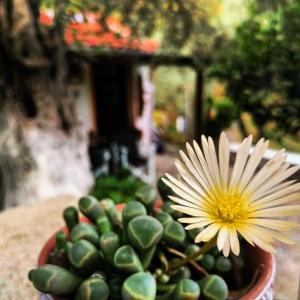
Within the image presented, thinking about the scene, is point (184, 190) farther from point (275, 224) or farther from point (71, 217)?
point (71, 217)

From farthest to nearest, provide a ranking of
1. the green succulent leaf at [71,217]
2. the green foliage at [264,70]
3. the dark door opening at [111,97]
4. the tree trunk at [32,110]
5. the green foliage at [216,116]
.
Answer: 1. the green foliage at [216,116]
2. the dark door opening at [111,97]
3. the green foliage at [264,70]
4. the tree trunk at [32,110]
5. the green succulent leaf at [71,217]

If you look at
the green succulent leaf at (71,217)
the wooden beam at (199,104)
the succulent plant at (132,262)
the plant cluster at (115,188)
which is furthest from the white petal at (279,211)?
the wooden beam at (199,104)

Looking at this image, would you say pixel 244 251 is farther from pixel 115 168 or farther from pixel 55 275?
pixel 115 168

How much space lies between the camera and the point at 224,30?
132 inches

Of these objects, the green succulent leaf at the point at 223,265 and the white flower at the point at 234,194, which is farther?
the green succulent leaf at the point at 223,265

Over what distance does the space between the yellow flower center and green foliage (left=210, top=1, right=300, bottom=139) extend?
7.81ft

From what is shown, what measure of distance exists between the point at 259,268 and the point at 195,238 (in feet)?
0.53

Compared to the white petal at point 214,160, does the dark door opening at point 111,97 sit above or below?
below

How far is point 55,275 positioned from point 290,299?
0.52 meters

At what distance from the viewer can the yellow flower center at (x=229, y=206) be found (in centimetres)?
41

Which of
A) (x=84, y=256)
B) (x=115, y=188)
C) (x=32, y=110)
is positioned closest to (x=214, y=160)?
(x=84, y=256)

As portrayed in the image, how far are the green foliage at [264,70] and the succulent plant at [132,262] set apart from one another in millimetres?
2381

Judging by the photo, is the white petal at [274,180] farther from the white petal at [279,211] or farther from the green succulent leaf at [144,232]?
the green succulent leaf at [144,232]

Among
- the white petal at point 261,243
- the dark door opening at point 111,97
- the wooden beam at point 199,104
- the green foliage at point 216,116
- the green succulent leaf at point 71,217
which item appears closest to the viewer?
the white petal at point 261,243
